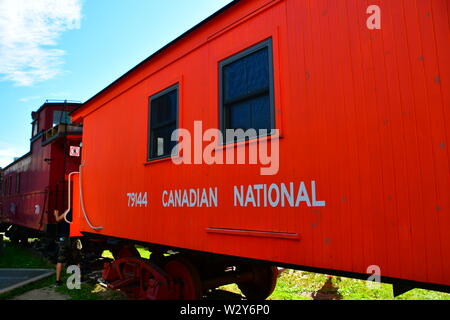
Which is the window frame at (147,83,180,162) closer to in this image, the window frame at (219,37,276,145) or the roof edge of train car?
the roof edge of train car

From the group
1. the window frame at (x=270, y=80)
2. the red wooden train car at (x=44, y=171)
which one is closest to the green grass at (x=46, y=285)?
the red wooden train car at (x=44, y=171)

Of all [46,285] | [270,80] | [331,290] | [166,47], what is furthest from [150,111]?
[46,285]

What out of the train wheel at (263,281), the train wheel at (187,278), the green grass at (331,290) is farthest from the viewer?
the green grass at (331,290)

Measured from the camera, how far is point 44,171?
32.5 ft

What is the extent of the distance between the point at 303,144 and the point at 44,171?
9419 millimetres

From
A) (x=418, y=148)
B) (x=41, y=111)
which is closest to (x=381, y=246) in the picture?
(x=418, y=148)

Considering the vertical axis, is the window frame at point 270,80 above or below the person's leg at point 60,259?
above

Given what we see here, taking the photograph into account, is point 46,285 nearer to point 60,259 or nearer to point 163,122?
point 60,259

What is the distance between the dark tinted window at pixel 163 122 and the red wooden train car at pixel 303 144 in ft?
0.08

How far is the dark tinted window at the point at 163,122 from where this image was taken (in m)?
4.21

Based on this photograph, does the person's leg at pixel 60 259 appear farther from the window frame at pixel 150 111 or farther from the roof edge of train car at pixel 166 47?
the window frame at pixel 150 111

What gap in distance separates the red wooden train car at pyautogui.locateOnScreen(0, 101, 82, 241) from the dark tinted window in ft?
14.7

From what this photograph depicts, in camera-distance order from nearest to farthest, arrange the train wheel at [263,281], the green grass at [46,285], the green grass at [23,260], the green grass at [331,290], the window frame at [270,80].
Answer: the window frame at [270,80], the train wheel at [263,281], the green grass at [331,290], the green grass at [46,285], the green grass at [23,260]
